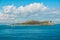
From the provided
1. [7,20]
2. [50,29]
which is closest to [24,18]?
[7,20]

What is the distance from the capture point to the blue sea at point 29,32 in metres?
1.69

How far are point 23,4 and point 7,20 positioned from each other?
0.25 m

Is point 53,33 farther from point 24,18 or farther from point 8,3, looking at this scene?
point 8,3

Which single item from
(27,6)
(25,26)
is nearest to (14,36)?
(25,26)

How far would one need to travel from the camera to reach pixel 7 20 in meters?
1.72

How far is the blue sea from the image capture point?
1692 millimetres

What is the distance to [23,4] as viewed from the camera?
1.71 metres

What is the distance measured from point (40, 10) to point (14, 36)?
410mm

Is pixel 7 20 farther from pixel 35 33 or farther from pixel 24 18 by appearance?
pixel 35 33

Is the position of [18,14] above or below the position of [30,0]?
below

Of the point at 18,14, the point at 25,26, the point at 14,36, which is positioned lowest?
the point at 14,36

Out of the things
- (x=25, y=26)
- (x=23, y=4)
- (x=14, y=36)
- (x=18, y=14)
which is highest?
(x=23, y=4)

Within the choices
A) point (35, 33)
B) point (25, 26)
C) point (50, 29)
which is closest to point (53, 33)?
point (50, 29)

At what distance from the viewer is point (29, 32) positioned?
170 cm
